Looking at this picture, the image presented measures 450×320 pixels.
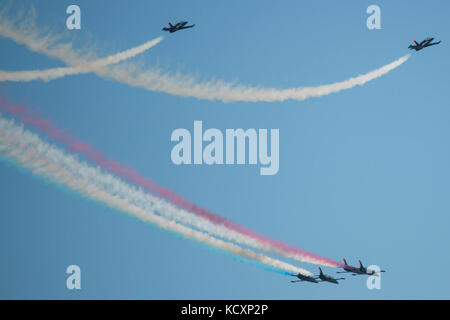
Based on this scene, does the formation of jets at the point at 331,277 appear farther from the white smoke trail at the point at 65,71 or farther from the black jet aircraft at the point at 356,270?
the white smoke trail at the point at 65,71

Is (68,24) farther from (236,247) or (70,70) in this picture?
(236,247)

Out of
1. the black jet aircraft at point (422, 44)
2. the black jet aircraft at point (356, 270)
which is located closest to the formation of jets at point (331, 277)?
the black jet aircraft at point (356, 270)

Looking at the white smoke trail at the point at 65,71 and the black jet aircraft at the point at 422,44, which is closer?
the white smoke trail at the point at 65,71

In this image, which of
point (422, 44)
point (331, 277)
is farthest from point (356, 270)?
point (422, 44)

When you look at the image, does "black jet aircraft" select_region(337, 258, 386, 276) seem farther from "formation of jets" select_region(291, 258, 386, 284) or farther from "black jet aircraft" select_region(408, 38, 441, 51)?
"black jet aircraft" select_region(408, 38, 441, 51)

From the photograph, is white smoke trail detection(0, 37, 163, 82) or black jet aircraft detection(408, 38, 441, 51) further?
black jet aircraft detection(408, 38, 441, 51)

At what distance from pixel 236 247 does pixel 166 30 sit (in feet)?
45.5

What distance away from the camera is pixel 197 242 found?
71.4m

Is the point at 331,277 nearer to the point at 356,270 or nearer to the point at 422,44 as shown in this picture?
the point at 356,270

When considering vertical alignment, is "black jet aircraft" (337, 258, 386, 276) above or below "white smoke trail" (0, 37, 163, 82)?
below

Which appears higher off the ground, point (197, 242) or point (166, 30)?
point (166, 30)

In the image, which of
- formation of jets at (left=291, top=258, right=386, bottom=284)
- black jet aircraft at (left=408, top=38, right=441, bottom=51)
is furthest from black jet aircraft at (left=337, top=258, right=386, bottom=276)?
black jet aircraft at (left=408, top=38, right=441, bottom=51)

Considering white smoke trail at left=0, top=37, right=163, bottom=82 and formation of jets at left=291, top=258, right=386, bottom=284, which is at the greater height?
white smoke trail at left=0, top=37, right=163, bottom=82
